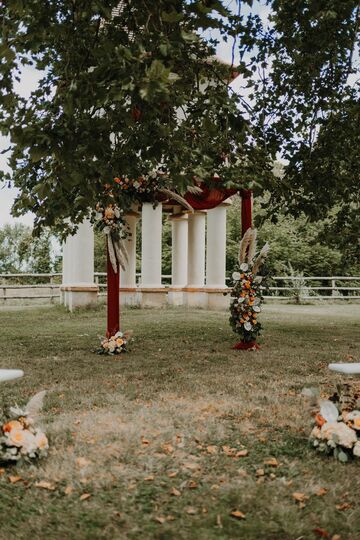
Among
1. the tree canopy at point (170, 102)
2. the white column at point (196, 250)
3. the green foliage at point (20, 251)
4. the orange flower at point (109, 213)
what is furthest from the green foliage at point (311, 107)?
the green foliage at point (20, 251)

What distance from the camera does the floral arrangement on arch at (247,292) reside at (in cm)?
924

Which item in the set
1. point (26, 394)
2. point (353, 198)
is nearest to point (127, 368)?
point (26, 394)

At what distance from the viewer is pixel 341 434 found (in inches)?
160

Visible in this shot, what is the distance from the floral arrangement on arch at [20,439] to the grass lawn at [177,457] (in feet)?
0.29

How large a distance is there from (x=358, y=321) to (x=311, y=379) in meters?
8.39

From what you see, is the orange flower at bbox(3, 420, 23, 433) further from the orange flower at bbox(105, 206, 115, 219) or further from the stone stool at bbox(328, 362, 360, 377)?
the orange flower at bbox(105, 206, 115, 219)

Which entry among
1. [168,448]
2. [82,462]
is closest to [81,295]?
[168,448]

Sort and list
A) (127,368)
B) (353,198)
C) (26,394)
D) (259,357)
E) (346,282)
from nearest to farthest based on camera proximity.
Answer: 1. (26,394)
2. (127,368)
3. (259,357)
4. (353,198)
5. (346,282)

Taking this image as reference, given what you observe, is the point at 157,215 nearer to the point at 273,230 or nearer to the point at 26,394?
the point at 26,394

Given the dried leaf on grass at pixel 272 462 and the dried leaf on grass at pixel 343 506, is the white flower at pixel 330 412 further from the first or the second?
the dried leaf on grass at pixel 343 506

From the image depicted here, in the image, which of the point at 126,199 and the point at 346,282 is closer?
the point at 126,199

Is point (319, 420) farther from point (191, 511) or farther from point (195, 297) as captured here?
point (195, 297)

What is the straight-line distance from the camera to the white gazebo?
53.2ft

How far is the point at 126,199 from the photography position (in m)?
8.47
